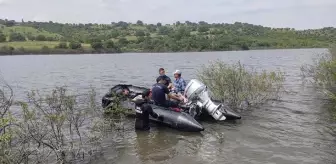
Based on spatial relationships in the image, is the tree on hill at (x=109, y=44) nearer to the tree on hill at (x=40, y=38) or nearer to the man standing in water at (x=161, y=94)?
the tree on hill at (x=40, y=38)

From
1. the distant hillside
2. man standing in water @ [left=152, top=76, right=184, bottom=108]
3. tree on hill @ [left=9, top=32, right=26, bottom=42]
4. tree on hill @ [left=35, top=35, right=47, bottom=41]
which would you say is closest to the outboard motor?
man standing in water @ [left=152, top=76, right=184, bottom=108]

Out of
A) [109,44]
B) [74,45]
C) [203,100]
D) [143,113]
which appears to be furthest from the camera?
[109,44]

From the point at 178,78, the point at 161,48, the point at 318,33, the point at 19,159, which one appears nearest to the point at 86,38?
the point at 161,48

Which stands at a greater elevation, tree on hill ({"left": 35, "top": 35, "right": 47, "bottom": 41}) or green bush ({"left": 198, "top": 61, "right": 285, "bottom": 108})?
tree on hill ({"left": 35, "top": 35, "right": 47, "bottom": 41})

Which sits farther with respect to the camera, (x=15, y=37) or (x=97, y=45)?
(x=15, y=37)

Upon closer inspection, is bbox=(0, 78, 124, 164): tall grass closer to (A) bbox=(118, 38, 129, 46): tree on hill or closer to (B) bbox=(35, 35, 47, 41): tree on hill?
(A) bbox=(118, 38, 129, 46): tree on hill

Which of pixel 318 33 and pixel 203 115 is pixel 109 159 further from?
pixel 318 33

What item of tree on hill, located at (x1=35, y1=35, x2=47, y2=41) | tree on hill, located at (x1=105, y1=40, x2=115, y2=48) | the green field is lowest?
the green field

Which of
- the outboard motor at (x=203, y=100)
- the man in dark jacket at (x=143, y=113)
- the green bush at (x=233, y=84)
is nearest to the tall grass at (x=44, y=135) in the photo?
the man in dark jacket at (x=143, y=113)

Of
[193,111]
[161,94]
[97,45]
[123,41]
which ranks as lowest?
[193,111]

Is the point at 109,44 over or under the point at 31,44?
over

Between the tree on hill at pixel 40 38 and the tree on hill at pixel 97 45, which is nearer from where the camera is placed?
the tree on hill at pixel 97 45

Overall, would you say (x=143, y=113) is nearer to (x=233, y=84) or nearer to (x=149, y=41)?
(x=233, y=84)

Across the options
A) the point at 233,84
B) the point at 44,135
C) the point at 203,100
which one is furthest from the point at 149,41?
the point at 44,135
